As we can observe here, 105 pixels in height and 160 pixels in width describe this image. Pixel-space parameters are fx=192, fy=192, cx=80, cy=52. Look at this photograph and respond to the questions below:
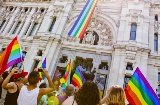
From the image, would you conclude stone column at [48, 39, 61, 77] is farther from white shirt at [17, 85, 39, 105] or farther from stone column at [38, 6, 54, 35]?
white shirt at [17, 85, 39, 105]

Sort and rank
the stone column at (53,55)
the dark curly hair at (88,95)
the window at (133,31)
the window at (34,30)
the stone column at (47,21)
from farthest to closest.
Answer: the window at (34,30) < the stone column at (47,21) < the window at (133,31) < the stone column at (53,55) < the dark curly hair at (88,95)

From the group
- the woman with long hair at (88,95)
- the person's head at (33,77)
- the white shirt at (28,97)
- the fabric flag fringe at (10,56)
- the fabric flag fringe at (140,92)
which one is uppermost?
the fabric flag fringe at (10,56)

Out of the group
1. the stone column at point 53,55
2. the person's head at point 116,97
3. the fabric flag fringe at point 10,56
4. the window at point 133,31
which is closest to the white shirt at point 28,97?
the person's head at point 116,97

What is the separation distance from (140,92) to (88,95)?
Result: 13.0ft

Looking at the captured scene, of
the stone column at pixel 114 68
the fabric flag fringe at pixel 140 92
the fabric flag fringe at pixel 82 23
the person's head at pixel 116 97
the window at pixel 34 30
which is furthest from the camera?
the window at pixel 34 30

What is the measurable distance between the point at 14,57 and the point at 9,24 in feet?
53.7

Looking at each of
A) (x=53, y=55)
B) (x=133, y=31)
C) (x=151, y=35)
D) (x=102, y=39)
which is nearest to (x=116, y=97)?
(x=53, y=55)

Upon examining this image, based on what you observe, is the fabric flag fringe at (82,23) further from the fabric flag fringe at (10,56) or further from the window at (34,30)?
the window at (34,30)

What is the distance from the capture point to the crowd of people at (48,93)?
142 inches

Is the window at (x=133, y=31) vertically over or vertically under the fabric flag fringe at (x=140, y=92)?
over

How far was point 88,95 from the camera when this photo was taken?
3555 mm

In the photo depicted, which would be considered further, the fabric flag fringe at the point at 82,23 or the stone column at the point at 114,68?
the stone column at the point at 114,68

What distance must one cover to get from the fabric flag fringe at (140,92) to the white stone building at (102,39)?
8.68m

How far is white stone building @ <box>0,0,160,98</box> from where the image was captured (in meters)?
16.8
